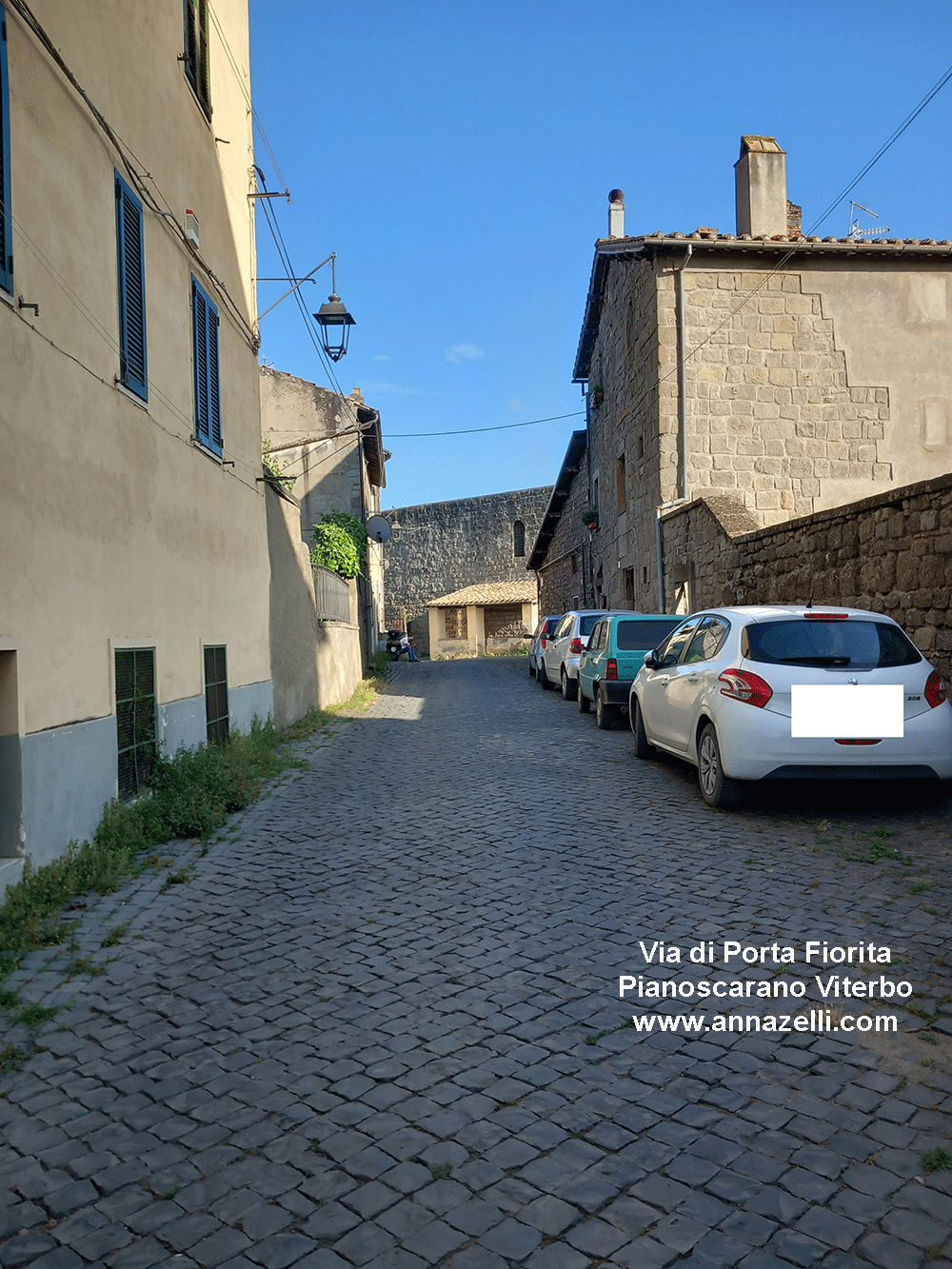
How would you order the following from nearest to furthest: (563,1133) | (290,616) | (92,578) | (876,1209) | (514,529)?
(876,1209)
(563,1133)
(92,578)
(290,616)
(514,529)

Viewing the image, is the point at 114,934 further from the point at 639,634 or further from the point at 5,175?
the point at 639,634

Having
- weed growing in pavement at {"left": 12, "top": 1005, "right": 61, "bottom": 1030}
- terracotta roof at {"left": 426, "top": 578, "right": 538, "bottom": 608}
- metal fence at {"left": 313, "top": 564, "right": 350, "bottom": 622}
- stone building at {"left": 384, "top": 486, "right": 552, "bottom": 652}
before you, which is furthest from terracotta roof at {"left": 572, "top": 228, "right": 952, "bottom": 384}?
stone building at {"left": 384, "top": 486, "right": 552, "bottom": 652}

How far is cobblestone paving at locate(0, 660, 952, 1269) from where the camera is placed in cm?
246

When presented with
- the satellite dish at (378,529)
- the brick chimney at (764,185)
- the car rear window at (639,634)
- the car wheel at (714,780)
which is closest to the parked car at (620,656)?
the car rear window at (639,634)

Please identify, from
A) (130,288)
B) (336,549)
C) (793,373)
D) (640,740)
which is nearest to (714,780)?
(640,740)

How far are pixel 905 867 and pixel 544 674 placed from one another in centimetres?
1533

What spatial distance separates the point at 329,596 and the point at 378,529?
8.17 meters

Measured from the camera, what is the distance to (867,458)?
18.6 meters

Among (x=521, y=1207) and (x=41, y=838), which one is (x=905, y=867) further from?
(x=41, y=838)

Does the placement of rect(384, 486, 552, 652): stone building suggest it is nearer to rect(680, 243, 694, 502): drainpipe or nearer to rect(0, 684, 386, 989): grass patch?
rect(680, 243, 694, 502): drainpipe

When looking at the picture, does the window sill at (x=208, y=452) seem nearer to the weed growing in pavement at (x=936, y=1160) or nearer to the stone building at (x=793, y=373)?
the weed growing in pavement at (x=936, y=1160)

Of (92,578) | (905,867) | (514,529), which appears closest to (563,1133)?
(905,867)

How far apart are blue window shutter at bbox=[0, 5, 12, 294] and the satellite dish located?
20.5 metres

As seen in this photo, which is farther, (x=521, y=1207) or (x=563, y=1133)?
(x=563, y=1133)
